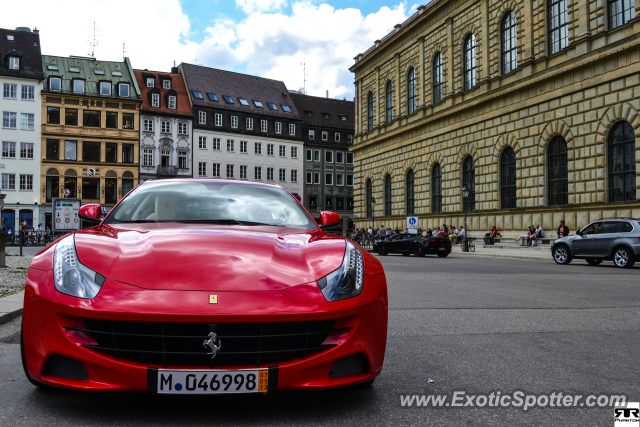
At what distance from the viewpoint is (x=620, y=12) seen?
87.7ft

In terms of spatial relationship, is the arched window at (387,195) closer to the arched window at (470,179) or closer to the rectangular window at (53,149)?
the arched window at (470,179)

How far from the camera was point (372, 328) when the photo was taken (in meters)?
3.08

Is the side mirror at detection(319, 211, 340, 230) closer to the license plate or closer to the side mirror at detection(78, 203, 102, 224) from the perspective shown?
the side mirror at detection(78, 203, 102, 224)

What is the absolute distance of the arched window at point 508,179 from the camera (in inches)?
1348

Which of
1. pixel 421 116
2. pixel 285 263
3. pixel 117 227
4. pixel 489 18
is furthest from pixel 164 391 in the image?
pixel 421 116

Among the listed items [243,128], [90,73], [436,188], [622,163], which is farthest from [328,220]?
[243,128]

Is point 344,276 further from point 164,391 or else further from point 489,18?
point 489,18

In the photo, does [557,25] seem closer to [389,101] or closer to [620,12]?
[620,12]

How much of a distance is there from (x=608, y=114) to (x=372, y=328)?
2817 centimetres

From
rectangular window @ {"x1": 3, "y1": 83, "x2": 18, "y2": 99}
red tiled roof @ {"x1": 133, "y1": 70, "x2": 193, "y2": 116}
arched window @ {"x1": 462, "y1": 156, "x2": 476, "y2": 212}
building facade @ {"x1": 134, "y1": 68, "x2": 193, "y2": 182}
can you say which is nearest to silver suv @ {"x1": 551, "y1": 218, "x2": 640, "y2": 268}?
arched window @ {"x1": 462, "y1": 156, "x2": 476, "y2": 212}

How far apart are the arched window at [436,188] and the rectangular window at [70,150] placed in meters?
34.9

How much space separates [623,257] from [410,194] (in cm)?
2851

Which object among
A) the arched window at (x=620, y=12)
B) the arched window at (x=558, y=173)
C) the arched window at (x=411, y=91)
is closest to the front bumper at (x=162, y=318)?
the arched window at (x=620, y=12)

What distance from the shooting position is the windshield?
14.0 ft
